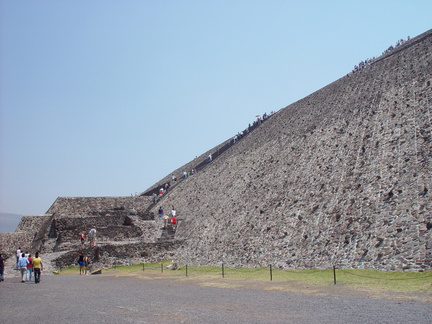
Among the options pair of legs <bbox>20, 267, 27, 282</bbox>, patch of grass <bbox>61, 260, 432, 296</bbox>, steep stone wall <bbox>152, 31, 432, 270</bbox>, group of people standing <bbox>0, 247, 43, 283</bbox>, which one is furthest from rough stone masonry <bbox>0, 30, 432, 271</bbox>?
pair of legs <bbox>20, 267, 27, 282</bbox>

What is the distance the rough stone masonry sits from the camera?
15242 mm

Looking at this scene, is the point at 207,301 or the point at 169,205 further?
the point at 169,205

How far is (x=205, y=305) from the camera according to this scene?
10.2m

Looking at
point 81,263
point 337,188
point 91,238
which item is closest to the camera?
point 337,188

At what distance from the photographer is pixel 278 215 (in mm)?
21047

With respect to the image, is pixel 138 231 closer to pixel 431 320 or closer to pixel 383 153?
pixel 383 153

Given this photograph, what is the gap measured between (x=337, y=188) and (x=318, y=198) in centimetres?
97

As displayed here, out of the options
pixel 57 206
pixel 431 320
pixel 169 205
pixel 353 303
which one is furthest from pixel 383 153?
pixel 57 206

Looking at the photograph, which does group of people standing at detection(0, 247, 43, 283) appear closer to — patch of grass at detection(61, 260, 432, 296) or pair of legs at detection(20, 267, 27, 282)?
pair of legs at detection(20, 267, 27, 282)

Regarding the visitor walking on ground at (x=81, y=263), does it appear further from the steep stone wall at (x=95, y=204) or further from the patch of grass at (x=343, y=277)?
the steep stone wall at (x=95, y=204)

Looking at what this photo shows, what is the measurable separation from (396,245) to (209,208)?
16.0 m

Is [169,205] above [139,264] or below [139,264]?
above

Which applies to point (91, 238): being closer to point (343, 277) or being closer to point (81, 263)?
point (81, 263)

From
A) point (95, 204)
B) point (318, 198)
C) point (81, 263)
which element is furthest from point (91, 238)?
point (95, 204)
